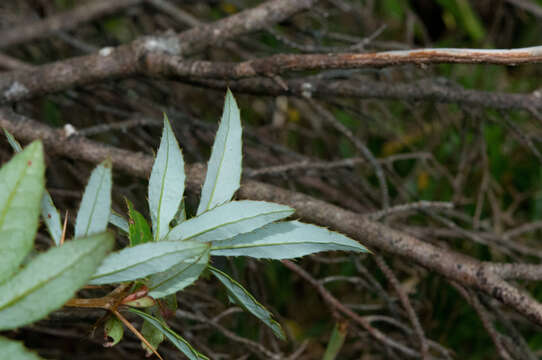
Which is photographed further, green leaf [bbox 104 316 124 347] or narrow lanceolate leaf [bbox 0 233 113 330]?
green leaf [bbox 104 316 124 347]

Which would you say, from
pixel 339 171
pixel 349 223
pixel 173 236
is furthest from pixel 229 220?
pixel 339 171

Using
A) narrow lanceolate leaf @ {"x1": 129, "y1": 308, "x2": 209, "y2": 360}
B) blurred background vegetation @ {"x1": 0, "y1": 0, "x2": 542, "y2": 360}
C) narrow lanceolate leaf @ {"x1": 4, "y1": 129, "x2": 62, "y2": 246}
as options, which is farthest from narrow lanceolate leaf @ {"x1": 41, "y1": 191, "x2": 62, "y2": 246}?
blurred background vegetation @ {"x1": 0, "y1": 0, "x2": 542, "y2": 360}

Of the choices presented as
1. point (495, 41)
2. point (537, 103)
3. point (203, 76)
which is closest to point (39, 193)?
point (203, 76)

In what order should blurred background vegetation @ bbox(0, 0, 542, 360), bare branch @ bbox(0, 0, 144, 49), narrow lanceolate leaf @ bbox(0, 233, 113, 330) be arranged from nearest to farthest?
1. narrow lanceolate leaf @ bbox(0, 233, 113, 330)
2. blurred background vegetation @ bbox(0, 0, 542, 360)
3. bare branch @ bbox(0, 0, 144, 49)

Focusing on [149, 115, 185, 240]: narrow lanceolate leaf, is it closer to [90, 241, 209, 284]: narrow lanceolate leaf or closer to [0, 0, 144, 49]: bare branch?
[90, 241, 209, 284]: narrow lanceolate leaf

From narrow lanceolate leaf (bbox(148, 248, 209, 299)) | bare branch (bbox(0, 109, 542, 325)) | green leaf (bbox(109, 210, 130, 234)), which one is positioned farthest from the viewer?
bare branch (bbox(0, 109, 542, 325))

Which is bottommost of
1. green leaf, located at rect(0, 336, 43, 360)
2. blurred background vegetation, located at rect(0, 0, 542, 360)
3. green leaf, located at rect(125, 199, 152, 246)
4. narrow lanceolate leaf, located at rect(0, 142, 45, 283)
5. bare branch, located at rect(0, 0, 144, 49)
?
blurred background vegetation, located at rect(0, 0, 542, 360)

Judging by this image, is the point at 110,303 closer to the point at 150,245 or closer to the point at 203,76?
the point at 150,245
